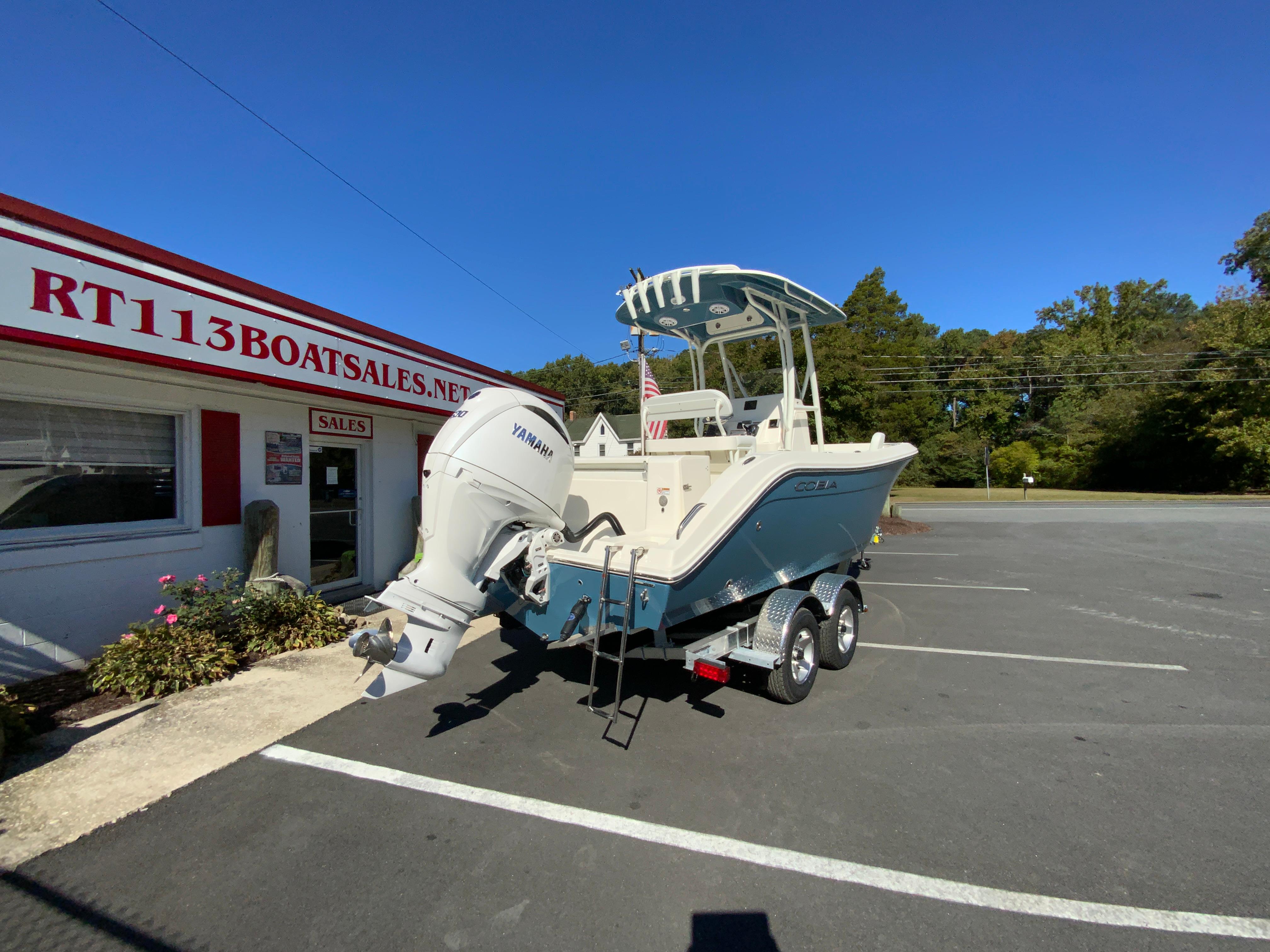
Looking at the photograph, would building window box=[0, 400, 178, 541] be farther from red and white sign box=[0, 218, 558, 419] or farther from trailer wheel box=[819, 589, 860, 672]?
trailer wheel box=[819, 589, 860, 672]

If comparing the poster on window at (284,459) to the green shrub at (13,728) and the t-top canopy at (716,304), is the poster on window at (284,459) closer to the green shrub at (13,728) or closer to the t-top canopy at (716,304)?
the green shrub at (13,728)

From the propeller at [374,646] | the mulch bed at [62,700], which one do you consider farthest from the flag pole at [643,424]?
the mulch bed at [62,700]

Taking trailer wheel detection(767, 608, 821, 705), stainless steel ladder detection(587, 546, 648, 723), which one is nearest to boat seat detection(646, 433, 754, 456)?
trailer wheel detection(767, 608, 821, 705)

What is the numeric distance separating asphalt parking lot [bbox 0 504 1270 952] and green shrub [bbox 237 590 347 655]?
152 centimetres

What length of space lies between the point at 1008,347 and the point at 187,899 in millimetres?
60777

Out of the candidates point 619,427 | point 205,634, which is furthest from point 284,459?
point 619,427

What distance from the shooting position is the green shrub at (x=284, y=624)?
514cm

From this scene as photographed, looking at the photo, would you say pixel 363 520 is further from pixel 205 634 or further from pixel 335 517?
pixel 205 634

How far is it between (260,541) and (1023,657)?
7370mm

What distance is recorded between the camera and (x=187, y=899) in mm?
2328

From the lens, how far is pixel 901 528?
15.1 metres

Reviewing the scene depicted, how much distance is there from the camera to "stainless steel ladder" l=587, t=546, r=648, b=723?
10.9ft

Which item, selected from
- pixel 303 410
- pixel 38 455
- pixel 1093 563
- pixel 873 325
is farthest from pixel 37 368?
pixel 873 325

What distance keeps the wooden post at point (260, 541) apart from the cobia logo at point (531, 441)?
11.5 ft
